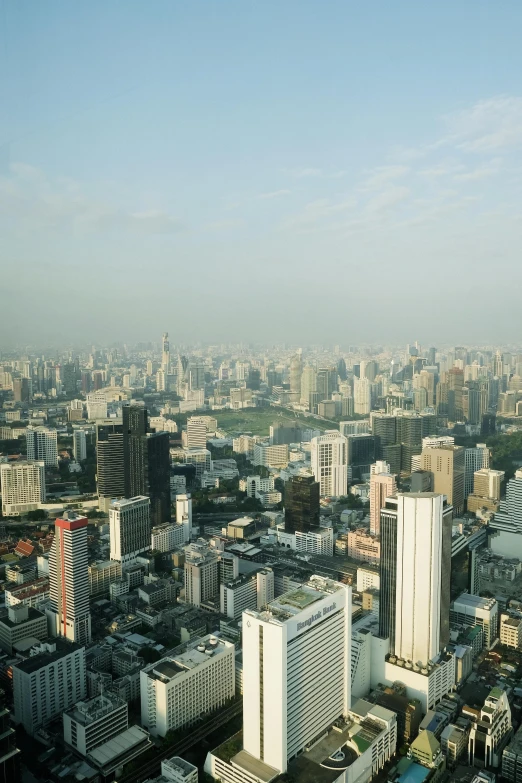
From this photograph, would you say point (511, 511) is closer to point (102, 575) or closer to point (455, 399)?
point (455, 399)

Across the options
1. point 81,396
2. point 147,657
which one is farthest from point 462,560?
point 81,396

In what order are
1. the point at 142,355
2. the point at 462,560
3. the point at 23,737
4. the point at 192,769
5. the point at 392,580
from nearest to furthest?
the point at 192,769
the point at 23,737
the point at 392,580
the point at 462,560
the point at 142,355

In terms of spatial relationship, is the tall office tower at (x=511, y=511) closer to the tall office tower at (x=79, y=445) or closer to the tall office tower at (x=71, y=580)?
the tall office tower at (x=71, y=580)

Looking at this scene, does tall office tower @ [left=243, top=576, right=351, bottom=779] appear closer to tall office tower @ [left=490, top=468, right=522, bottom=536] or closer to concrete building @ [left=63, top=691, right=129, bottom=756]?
concrete building @ [left=63, top=691, right=129, bottom=756]

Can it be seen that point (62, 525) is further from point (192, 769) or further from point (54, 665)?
point (192, 769)

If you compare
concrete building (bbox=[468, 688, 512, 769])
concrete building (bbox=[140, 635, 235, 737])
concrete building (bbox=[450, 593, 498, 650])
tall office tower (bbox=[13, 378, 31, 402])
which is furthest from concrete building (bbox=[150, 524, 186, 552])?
concrete building (bbox=[468, 688, 512, 769])

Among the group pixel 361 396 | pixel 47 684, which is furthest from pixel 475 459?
pixel 47 684
